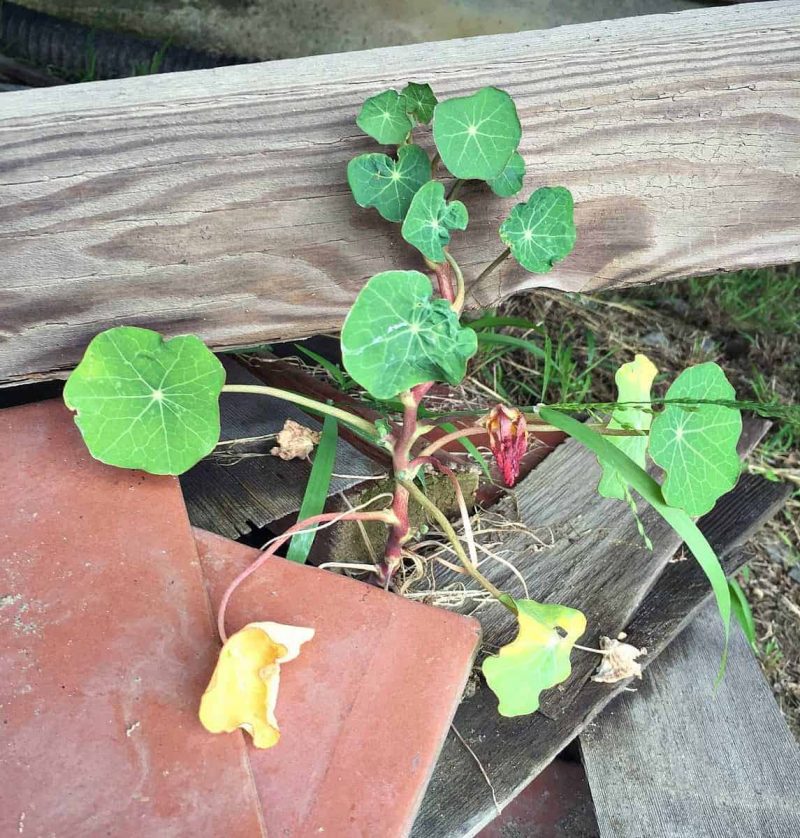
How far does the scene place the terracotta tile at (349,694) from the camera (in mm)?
811

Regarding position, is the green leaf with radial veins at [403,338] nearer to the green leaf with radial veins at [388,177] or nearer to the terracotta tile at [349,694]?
the green leaf with radial veins at [388,177]

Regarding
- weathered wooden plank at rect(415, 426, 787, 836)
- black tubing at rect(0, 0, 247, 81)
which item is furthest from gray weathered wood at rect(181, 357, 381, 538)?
black tubing at rect(0, 0, 247, 81)

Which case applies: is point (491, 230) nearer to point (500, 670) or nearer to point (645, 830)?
point (500, 670)

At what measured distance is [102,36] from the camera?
7.92 ft

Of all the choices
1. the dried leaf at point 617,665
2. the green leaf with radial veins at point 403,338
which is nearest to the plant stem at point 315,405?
the green leaf with radial veins at point 403,338

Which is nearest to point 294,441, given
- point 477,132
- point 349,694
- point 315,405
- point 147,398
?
point 315,405

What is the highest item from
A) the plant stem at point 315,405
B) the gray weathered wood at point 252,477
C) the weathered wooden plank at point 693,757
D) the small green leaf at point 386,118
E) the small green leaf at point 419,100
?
the small green leaf at point 419,100

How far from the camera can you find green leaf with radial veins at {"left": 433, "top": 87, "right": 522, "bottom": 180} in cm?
86

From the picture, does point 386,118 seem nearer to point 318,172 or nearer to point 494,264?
point 318,172

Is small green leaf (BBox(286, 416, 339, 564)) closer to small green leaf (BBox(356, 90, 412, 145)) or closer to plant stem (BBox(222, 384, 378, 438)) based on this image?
plant stem (BBox(222, 384, 378, 438))

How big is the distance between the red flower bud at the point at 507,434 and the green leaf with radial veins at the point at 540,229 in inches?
7.5

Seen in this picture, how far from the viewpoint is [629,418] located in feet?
3.55

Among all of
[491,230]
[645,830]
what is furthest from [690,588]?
[491,230]

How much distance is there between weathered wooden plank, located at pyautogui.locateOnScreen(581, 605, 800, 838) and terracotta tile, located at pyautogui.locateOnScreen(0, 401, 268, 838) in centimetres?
59
